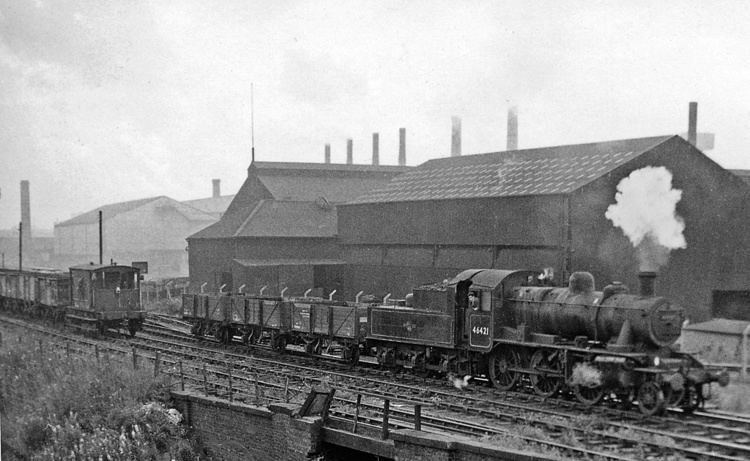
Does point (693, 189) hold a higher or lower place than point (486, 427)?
higher

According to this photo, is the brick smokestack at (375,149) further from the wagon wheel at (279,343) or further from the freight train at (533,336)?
the freight train at (533,336)

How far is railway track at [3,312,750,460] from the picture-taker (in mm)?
10625

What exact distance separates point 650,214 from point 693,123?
748 centimetres

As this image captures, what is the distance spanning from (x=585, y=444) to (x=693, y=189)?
48.2 ft

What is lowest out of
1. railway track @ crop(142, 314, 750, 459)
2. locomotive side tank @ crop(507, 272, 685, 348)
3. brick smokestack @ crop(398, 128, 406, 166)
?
railway track @ crop(142, 314, 750, 459)

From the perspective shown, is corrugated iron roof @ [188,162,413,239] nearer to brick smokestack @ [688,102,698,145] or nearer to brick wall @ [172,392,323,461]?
brick smokestack @ [688,102,698,145]

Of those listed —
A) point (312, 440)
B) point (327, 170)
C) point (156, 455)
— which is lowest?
point (156, 455)

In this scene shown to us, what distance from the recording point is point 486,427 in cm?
1211

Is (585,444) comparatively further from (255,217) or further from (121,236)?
(121,236)

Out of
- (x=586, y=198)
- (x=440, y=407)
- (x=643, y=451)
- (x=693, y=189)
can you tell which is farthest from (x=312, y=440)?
(x=693, y=189)

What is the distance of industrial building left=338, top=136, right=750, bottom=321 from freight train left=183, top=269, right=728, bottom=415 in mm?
5960

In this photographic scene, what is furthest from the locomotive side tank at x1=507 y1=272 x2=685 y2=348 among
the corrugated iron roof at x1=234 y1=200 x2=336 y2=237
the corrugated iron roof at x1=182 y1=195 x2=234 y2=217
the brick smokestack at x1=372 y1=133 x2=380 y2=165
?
the corrugated iron roof at x1=182 y1=195 x2=234 y2=217

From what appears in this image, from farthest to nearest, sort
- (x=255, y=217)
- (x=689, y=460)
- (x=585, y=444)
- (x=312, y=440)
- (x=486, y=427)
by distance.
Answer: (x=255, y=217) → (x=312, y=440) → (x=486, y=427) → (x=585, y=444) → (x=689, y=460)

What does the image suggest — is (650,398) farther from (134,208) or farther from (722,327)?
(134,208)
